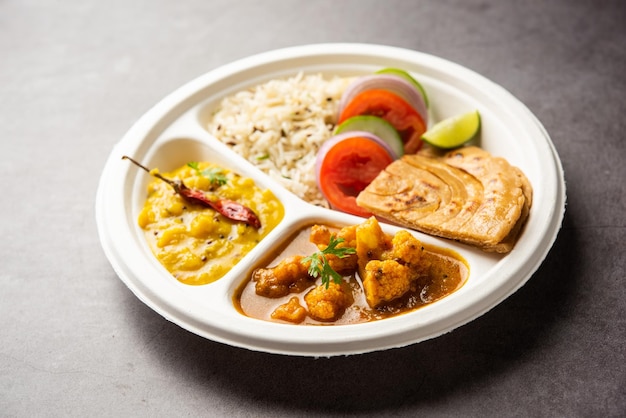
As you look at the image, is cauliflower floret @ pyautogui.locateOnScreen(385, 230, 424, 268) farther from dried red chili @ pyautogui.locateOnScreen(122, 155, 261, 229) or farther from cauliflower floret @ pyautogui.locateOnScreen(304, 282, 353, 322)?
dried red chili @ pyautogui.locateOnScreen(122, 155, 261, 229)

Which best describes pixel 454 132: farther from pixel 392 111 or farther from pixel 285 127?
pixel 285 127

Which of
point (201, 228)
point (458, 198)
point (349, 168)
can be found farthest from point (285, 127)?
point (458, 198)

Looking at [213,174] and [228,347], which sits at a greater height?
[213,174]

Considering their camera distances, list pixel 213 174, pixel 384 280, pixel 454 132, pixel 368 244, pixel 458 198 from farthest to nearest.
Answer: pixel 454 132 → pixel 213 174 → pixel 458 198 → pixel 368 244 → pixel 384 280

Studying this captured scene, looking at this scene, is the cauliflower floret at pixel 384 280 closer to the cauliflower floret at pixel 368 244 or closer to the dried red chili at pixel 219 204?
the cauliflower floret at pixel 368 244

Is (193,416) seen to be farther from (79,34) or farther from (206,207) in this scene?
(79,34)

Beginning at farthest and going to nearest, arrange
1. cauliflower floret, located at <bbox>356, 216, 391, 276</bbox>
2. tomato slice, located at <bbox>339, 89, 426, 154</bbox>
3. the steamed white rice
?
1. tomato slice, located at <bbox>339, 89, 426, 154</bbox>
2. the steamed white rice
3. cauliflower floret, located at <bbox>356, 216, 391, 276</bbox>

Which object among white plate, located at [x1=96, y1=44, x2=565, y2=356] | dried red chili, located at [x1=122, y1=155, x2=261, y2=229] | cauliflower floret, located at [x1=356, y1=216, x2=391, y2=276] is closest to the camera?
white plate, located at [x1=96, y1=44, x2=565, y2=356]

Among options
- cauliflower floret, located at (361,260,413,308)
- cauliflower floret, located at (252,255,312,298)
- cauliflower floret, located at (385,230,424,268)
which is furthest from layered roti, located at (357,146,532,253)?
cauliflower floret, located at (252,255,312,298)
